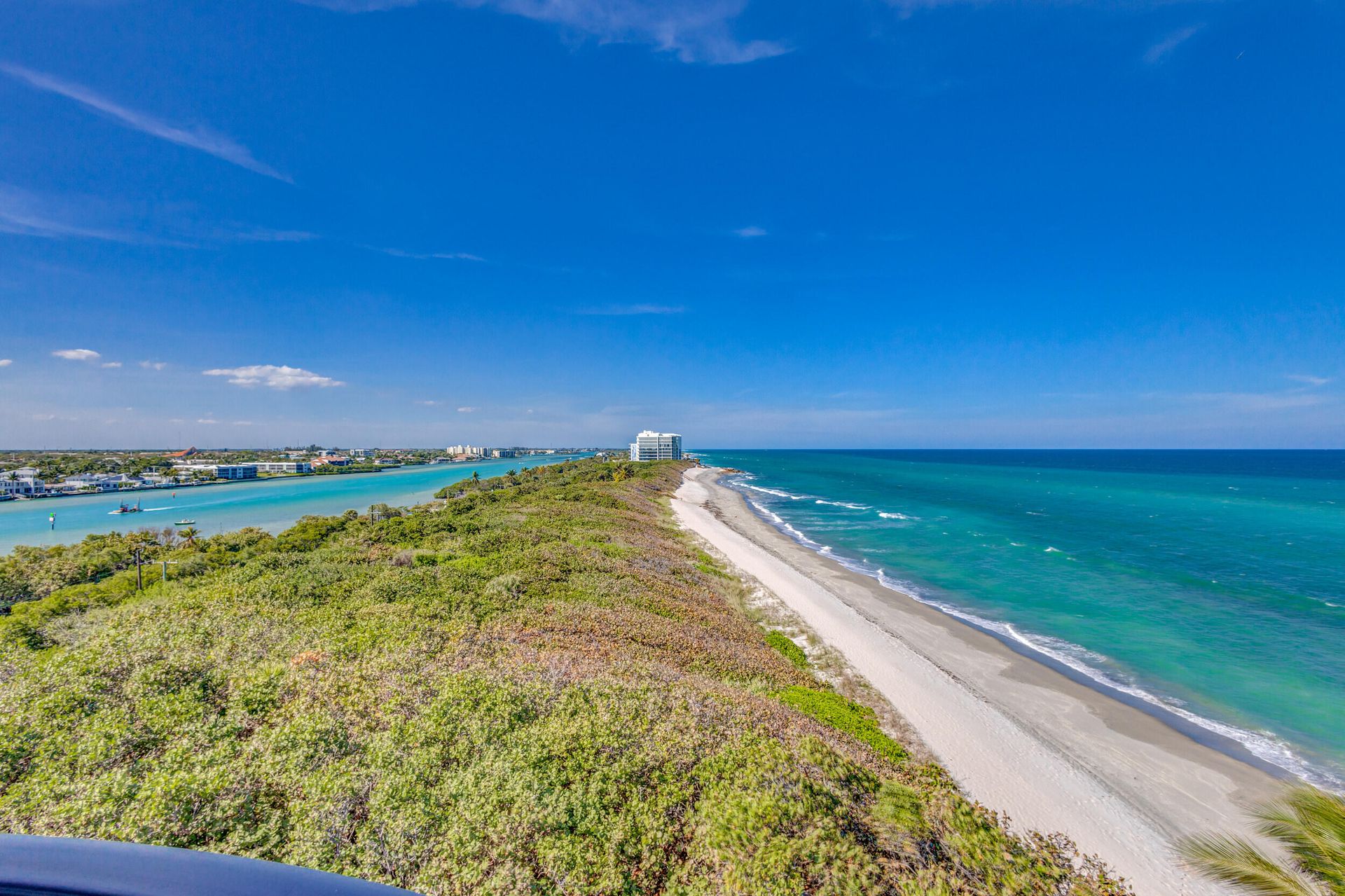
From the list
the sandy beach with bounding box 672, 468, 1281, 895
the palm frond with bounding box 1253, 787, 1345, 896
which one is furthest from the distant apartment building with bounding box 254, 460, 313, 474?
the palm frond with bounding box 1253, 787, 1345, 896

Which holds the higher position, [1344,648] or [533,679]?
[533,679]

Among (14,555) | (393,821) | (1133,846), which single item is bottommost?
(1133,846)

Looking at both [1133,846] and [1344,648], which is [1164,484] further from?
[1133,846]

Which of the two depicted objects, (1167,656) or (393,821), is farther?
(1167,656)

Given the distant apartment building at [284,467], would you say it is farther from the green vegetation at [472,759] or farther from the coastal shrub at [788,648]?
the coastal shrub at [788,648]

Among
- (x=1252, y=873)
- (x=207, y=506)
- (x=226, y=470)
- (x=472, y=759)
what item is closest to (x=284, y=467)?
(x=226, y=470)

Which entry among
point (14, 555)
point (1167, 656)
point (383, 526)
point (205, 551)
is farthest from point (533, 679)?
point (14, 555)
